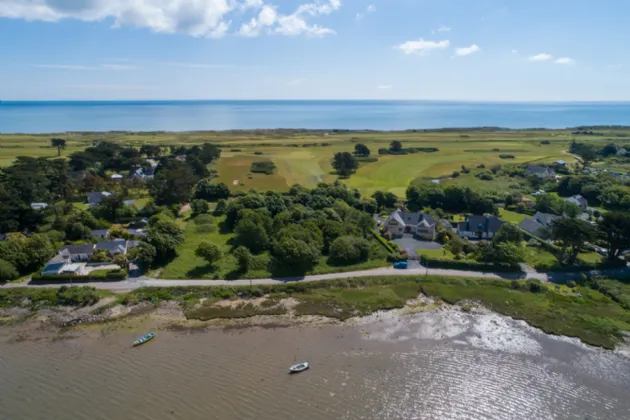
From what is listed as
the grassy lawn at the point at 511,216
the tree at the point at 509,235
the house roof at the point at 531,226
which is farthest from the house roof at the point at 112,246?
the grassy lawn at the point at 511,216

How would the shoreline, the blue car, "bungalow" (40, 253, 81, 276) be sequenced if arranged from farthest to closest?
the blue car
"bungalow" (40, 253, 81, 276)
the shoreline

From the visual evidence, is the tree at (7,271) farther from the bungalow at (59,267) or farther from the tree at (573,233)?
the tree at (573,233)

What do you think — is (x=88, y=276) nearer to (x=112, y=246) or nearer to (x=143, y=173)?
(x=112, y=246)

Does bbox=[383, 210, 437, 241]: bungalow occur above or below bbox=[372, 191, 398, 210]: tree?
below

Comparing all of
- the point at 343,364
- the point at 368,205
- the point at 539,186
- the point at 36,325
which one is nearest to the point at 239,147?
the point at 368,205

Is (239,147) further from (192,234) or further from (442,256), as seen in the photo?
(442,256)

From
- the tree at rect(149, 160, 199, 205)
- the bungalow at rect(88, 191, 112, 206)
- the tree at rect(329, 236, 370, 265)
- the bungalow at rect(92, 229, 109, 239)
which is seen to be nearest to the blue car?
the tree at rect(329, 236, 370, 265)

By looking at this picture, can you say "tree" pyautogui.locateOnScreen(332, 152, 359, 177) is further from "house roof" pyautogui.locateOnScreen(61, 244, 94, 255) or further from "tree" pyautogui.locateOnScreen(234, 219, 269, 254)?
"house roof" pyautogui.locateOnScreen(61, 244, 94, 255)
